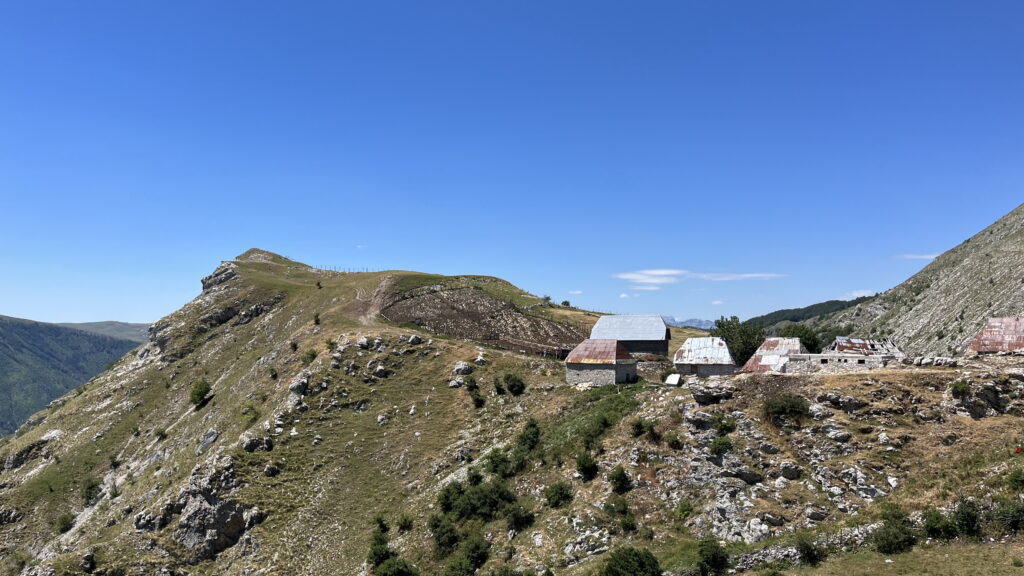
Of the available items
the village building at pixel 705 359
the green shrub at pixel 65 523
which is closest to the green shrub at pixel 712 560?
the village building at pixel 705 359

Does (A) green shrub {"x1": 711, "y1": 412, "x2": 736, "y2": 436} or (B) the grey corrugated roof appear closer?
(A) green shrub {"x1": 711, "y1": 412, "x2": 736, "y2": 436}

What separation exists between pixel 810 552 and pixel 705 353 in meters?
33.9

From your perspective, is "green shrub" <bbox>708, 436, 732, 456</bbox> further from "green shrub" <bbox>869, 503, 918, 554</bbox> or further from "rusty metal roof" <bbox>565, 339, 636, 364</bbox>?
"rusty metal roof" <bbox>565, 339, 636, 364</bbox>

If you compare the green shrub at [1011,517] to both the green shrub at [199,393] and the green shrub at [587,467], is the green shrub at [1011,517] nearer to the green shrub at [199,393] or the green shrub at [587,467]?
the green shrub at [587,467]

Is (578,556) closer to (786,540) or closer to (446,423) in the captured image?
A: (786,540)

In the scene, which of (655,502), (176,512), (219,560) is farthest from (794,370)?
(176,512)

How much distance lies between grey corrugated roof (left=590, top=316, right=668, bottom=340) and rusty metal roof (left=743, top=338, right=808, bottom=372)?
81.4 feet

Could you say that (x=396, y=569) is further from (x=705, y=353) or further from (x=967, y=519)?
(x=705, y=353)

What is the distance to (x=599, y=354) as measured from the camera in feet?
204

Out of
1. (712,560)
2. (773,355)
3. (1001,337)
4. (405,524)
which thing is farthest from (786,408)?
(405,524)

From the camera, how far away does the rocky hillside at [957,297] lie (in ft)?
337

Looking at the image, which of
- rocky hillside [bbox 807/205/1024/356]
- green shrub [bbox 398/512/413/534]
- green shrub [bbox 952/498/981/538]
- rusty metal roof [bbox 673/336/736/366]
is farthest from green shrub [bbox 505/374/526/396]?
rocky hillside [bbox 807/205/1024/356]

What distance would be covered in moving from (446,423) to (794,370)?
38.1 metres

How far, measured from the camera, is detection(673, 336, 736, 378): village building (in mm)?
58812
